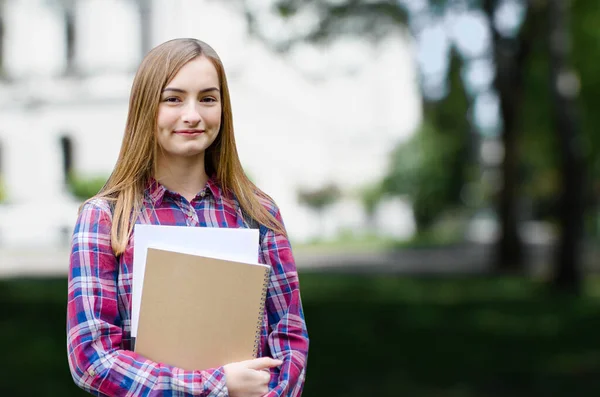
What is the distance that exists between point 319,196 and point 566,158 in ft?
55.7

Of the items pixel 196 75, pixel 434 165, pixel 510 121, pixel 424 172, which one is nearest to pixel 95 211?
pixel 196 75

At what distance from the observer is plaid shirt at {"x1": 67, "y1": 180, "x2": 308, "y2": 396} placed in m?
1.81

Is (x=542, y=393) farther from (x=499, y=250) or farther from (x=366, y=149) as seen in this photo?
(x=366, y=149)

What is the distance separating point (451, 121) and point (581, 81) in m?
8.75

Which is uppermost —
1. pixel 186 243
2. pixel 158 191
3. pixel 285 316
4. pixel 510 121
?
pixel 510 121

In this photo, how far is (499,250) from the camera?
Result: 2081cm

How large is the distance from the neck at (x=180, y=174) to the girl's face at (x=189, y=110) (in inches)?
1.3

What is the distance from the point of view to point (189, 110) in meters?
1.92

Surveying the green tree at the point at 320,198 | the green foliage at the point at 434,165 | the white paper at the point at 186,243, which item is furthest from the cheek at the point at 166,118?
the green tree at the point at 320,198

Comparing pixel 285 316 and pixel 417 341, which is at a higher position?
pixel 285 316

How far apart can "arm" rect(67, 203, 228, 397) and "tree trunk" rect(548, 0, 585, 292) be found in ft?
45.1

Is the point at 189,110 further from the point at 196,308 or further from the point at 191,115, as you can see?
the point at 196,308

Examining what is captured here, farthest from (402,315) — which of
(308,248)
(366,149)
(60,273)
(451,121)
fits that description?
(366,149)

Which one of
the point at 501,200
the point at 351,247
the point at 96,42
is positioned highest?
the point at 96,42
